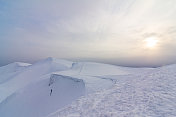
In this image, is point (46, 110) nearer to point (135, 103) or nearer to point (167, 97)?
point (135, 103)

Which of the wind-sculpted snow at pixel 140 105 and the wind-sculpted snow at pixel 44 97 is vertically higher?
the wind-sculpted snow at pixel 140 105

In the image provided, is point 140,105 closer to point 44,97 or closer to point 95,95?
point 95,95

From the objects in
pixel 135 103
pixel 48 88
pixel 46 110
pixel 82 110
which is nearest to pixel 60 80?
pixel 48 88

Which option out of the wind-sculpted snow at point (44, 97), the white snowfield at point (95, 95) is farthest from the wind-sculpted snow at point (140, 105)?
the wind-sculpted snow at point (44, 97)

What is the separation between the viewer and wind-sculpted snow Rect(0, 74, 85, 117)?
883 cm

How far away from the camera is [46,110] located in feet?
28.3

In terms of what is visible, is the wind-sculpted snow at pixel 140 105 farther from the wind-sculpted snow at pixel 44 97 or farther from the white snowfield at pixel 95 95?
the wind-sculpted snow at pixel 44 97

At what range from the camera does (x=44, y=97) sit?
1000 centimetres

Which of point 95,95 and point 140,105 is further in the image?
point 95,95

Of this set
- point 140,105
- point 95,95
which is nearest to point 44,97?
point 95,95

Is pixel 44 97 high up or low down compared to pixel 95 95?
down

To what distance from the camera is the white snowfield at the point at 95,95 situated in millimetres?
3858

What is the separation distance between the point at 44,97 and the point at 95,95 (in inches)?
227

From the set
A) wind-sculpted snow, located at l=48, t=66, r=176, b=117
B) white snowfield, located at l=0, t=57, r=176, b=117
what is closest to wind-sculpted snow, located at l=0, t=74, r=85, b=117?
white snowfield, located at l=0, t=57, r=176, b=117
